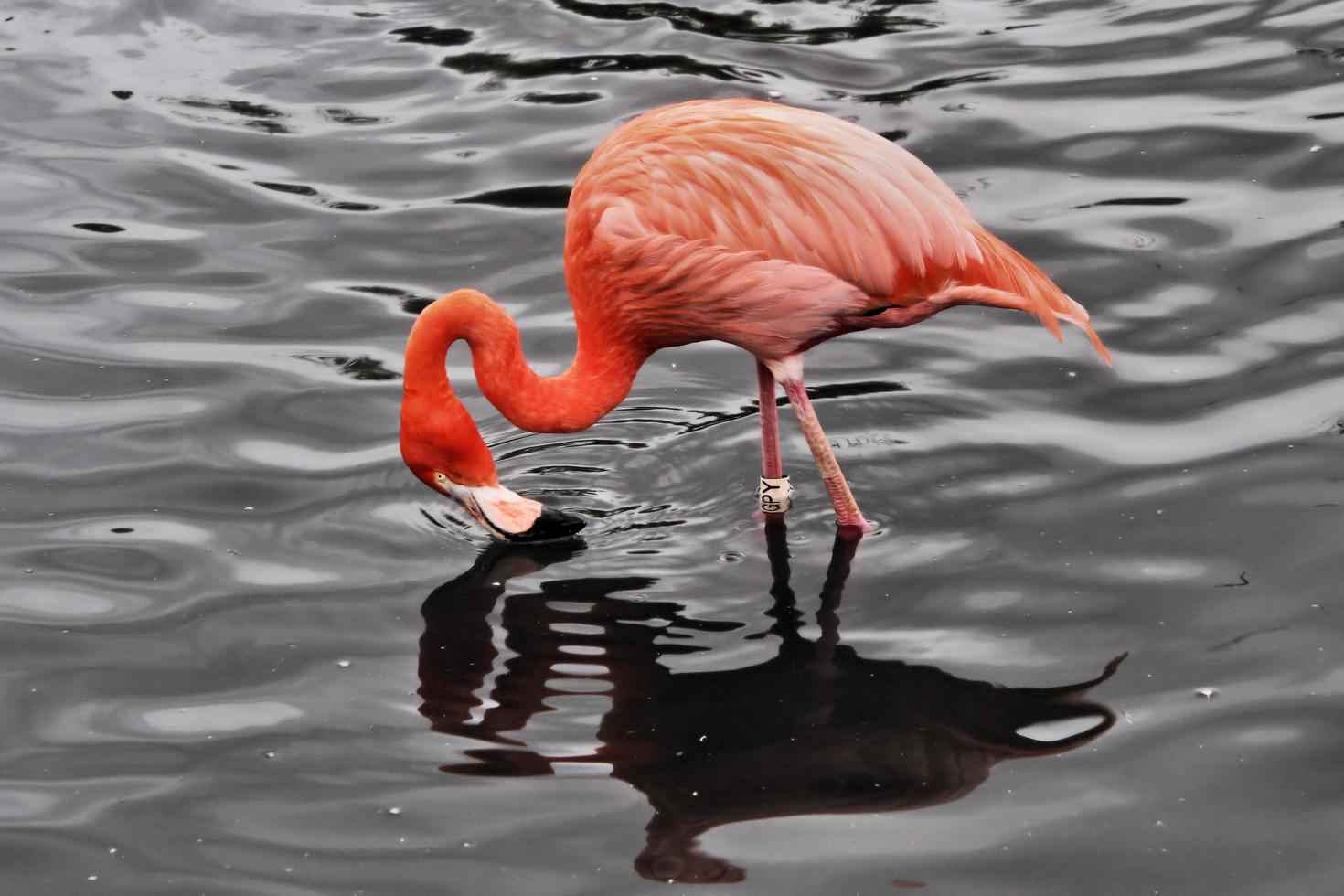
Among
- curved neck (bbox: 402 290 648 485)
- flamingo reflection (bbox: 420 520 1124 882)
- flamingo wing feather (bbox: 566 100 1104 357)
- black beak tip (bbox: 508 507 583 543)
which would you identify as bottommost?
flamingo reflection (bbox: 420 520 1124 882)

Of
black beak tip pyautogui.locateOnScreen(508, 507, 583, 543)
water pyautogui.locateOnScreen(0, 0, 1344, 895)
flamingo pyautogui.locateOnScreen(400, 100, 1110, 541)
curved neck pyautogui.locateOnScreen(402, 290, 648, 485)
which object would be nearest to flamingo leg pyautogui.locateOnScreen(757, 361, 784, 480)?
water pyautogui.locateOnScreen(0, 0, 1344, 895)

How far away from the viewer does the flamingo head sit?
5371mm

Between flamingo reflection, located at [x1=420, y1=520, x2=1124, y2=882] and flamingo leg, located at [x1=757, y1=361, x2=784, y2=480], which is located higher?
flamingo leg, located at [x1=757, y1=361, x2=784, y2=480]

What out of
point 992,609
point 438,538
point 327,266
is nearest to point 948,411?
point 992,609

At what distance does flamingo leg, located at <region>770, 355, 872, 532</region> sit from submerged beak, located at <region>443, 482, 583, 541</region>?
3.04ft

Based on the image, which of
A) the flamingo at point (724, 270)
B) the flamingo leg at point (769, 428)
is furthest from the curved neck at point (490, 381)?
the flamingo leg at point (769, 428)

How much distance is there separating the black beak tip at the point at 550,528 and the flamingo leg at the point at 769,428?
0.72 metres

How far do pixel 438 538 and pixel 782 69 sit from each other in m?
4.54

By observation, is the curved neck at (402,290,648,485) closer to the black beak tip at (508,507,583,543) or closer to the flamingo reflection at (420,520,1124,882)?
the black beak tip at (508,507,583,543)

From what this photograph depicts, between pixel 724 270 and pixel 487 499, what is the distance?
3.82 ft

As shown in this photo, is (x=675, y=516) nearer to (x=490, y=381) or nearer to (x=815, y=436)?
(x=815, y=436)

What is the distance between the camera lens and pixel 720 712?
4.75 meters

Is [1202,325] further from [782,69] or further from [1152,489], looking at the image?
[782,69]

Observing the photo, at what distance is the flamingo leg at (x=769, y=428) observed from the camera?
5762mm
